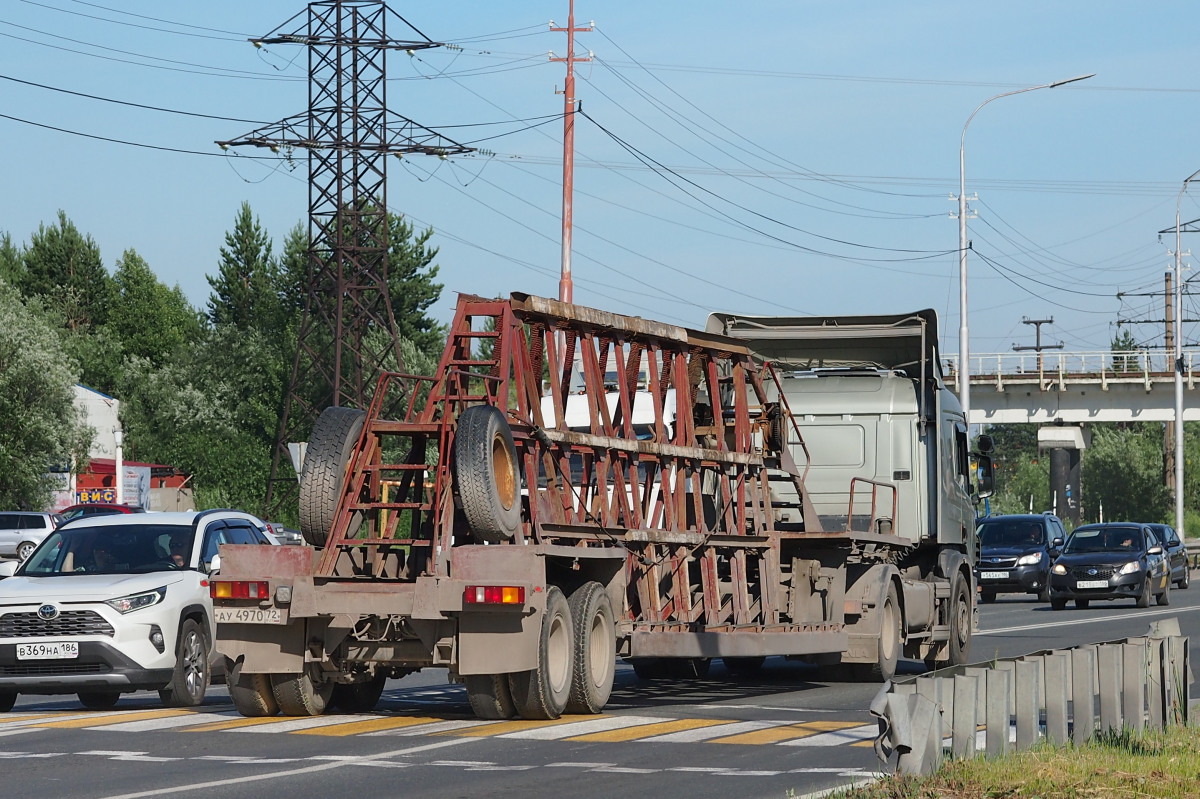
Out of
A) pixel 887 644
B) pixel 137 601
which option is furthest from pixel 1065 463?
pixel 137 601

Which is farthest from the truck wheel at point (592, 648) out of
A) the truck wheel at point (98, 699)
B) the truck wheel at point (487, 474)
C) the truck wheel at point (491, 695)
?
the truck wheel at point (98, 699)

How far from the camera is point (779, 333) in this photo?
63.4 ft

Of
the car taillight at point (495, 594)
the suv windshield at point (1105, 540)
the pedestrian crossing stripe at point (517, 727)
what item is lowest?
the pedestrian crossing stripe at point (517, 727)

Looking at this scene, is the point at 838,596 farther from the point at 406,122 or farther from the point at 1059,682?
the point at 406,122

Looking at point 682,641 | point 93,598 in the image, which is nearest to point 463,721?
point 682,641

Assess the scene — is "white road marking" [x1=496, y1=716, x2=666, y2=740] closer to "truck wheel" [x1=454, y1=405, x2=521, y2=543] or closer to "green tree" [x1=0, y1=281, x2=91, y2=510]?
"truck wheel" [x1=454, y1=405, x2=521, y2=543]

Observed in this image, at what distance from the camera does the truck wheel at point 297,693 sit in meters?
13.3

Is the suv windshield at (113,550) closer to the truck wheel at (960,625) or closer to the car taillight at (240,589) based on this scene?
the car taillight at (240,589)

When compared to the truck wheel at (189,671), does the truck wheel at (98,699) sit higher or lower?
lower

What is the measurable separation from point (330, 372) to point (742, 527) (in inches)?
1992

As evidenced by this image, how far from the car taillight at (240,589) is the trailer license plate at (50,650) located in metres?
2.14

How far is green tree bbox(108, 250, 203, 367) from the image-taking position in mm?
101250

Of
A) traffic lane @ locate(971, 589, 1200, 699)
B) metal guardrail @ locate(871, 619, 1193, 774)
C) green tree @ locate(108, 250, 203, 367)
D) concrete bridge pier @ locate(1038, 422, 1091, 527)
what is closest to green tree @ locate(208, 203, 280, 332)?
green tree @ locate(108, 250, 203, 367)

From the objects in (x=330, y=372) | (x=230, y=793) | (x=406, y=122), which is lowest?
(x=230, y=793)
